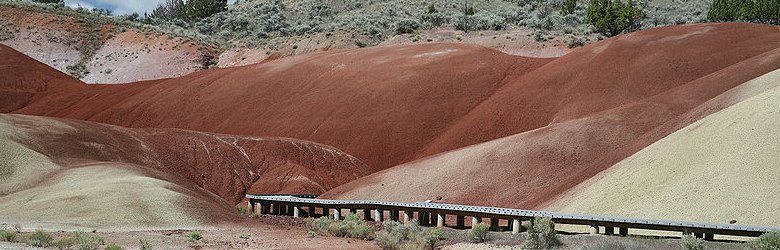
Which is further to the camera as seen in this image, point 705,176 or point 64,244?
point 705,176

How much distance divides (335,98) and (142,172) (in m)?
23.4

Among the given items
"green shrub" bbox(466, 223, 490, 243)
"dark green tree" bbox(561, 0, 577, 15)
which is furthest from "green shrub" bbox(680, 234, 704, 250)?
"dark green tree" bbox(561, 0, 577, 15)

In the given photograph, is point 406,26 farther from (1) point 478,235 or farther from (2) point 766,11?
(1) point 478,235

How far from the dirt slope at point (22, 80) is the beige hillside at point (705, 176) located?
179ft

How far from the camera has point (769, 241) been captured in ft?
60.5

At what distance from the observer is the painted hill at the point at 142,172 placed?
98.4 ft

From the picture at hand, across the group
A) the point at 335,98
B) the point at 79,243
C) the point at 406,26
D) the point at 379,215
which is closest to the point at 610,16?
the point at 406,26

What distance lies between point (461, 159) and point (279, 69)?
93.9 ft

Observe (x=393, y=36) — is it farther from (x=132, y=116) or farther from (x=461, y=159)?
(x=461, y=159)

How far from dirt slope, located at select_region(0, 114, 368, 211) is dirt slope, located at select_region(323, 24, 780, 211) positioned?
187 inches

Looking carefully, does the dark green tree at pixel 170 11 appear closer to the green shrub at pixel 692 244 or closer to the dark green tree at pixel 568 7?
the dark green tree at pixel 568 7

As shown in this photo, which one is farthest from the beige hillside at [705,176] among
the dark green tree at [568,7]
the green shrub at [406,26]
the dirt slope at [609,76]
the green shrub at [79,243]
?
the dark green tree at [568,7]

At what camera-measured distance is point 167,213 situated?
99.0 ft

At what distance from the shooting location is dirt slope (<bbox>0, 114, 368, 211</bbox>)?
3878 cm
